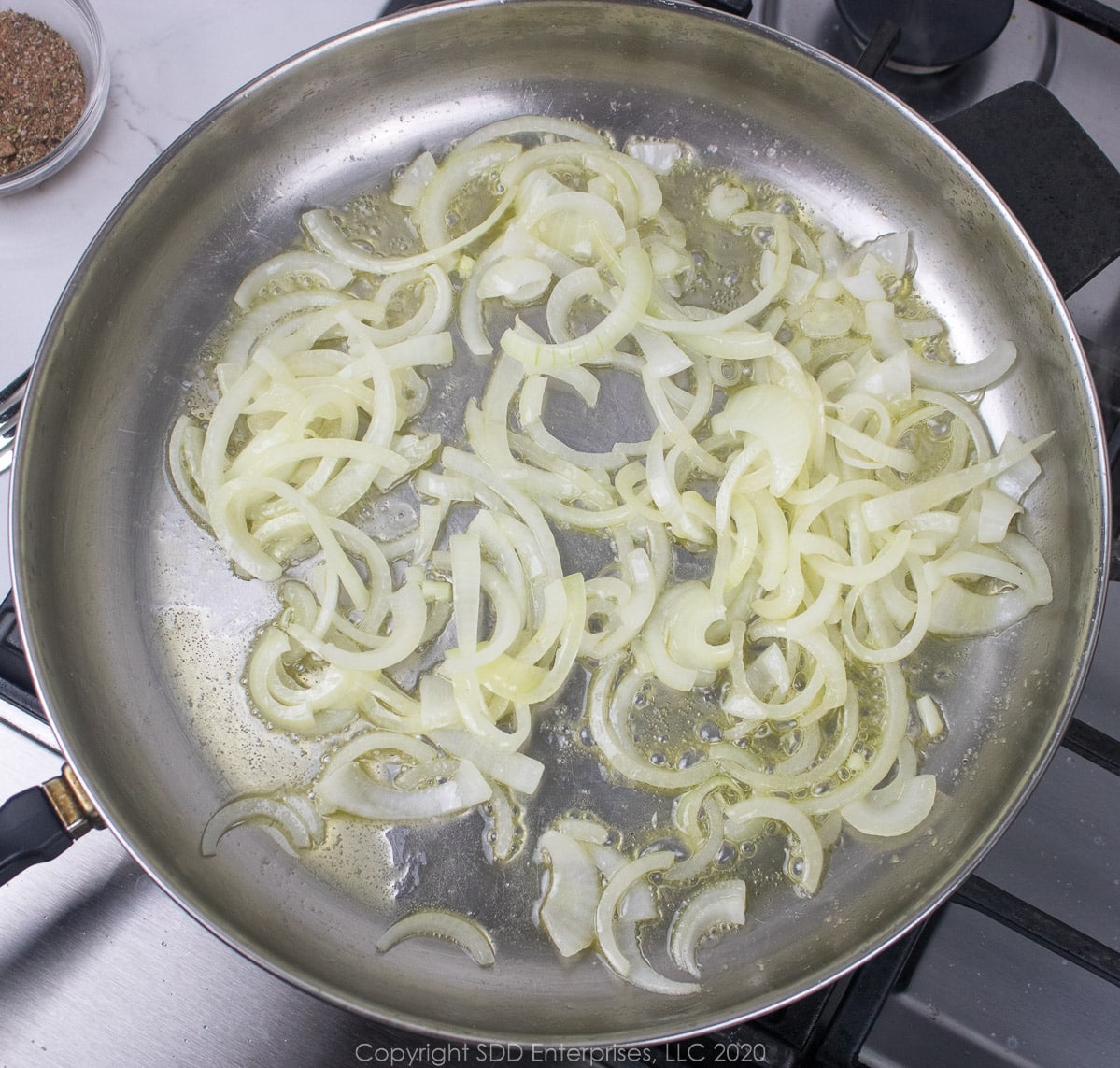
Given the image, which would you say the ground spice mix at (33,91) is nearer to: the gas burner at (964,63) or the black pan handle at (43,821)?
the black pan handle at (43,821)

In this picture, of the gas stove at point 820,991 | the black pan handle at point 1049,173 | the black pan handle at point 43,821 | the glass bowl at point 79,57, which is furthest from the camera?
the glass bowl at point 79,57

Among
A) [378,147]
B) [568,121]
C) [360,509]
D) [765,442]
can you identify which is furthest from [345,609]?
[568,121]

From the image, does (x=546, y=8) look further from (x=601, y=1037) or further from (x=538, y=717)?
(x=601, y=1037)

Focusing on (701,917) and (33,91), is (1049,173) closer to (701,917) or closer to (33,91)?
(701,917)

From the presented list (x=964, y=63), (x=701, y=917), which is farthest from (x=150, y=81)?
(x=701, y=917)

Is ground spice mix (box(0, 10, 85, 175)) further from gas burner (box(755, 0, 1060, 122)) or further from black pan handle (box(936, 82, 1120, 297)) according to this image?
black pan handle (box(936, 82, 1120, 297))

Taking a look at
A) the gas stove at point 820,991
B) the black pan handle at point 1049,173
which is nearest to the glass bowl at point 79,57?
the gas stove at point 820,991
